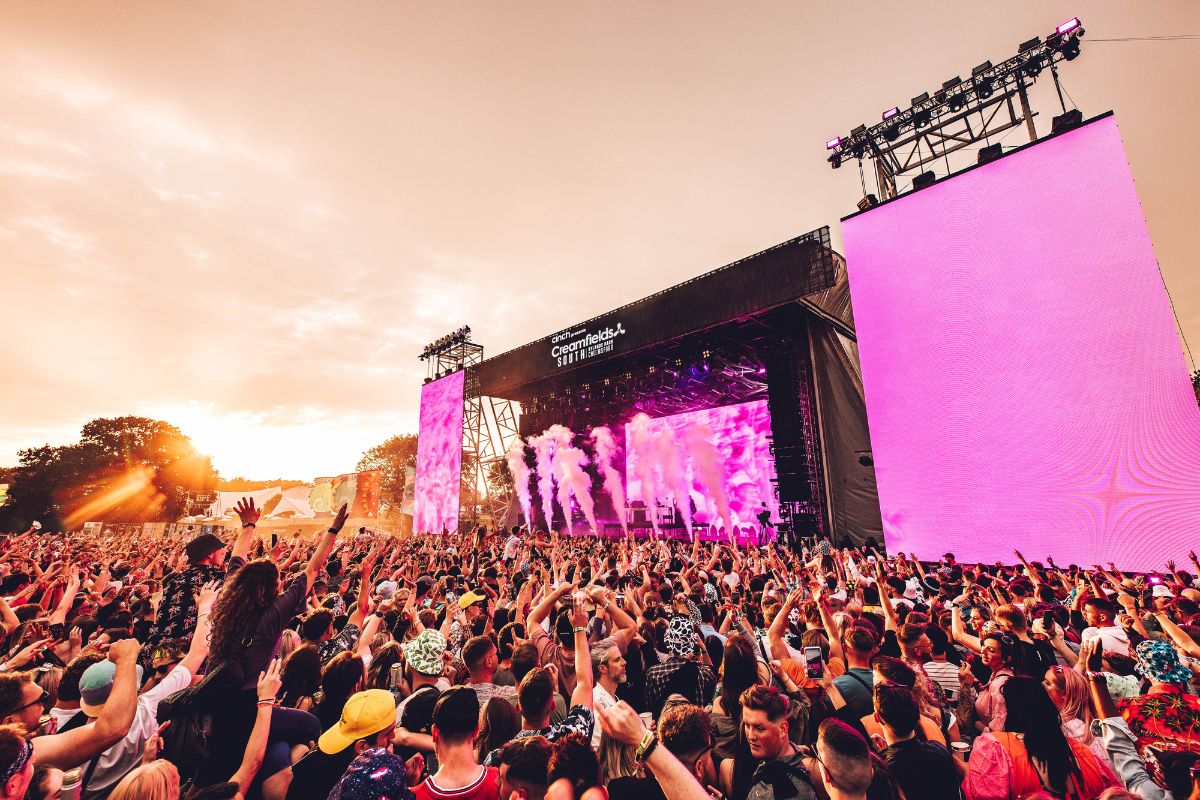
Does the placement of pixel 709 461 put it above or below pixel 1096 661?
above

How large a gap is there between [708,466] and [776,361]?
6905mm

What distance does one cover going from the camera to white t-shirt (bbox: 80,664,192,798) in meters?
2.64

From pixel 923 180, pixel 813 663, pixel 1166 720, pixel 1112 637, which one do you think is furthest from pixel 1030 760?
pixel 923 180

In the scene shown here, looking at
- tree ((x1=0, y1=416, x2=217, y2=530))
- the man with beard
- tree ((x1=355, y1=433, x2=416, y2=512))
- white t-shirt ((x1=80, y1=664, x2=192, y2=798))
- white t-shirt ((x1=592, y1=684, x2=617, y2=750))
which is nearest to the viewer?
white t-shirt ((x1=592, y1=684, x2=617, y2=750))

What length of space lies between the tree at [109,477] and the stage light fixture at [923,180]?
58341 millimetres

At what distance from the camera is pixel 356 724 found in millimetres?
2449

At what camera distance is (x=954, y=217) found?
15.6 metres

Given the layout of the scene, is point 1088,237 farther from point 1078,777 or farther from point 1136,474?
point 1078,777

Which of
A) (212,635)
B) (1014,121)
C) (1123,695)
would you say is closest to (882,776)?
(1123,695)

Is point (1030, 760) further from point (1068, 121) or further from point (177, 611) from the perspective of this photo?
point (1068, 121)

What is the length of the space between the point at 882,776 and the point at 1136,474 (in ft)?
50.6

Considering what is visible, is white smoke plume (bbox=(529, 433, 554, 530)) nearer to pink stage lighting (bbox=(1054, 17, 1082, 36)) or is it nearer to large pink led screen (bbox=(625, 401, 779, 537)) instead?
large pink led screen (bbox=(625, 401, 779, 537))

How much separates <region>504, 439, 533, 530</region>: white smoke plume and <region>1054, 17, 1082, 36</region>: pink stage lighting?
92.0ft

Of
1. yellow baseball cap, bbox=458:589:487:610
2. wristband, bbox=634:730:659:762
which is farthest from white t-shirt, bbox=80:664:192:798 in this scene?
yellow baseball cap, bbox=458:589:487:610
